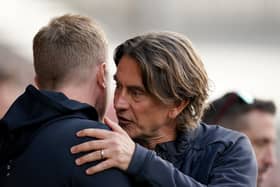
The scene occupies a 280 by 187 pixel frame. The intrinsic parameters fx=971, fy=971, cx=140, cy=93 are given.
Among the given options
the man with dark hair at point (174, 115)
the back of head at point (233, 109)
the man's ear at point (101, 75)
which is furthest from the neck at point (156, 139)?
the back of head at point (233, 109)

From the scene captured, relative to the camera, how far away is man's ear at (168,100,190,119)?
11.8 feet

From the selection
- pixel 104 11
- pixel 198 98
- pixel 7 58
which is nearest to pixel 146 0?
pixel 104 11

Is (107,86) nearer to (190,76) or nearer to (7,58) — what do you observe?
(190,76)

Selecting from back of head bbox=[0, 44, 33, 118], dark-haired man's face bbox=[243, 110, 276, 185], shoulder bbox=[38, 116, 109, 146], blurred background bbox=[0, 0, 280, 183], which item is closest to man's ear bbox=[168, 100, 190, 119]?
shoulder bbox=[38, 116, 109, 146]

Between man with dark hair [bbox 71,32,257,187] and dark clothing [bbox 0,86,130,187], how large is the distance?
171 millimetres

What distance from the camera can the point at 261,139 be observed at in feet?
16.0

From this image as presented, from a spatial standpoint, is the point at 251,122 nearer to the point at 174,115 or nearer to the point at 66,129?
the point at 174,115

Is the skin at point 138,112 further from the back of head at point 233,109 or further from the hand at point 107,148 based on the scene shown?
the back of head at point 233,109

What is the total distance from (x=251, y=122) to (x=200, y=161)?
1493mm

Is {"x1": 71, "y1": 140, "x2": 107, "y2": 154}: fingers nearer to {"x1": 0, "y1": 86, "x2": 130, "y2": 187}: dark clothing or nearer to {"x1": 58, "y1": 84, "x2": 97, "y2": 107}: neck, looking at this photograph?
{"x1": 0, "y1": 86, "x2": 130, "y2": 187}: dark clothing

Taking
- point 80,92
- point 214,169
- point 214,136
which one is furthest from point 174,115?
point 80,92

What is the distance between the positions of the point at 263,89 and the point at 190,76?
6492mm

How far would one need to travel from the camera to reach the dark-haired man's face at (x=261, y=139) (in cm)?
485

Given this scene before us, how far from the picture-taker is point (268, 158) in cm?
489
